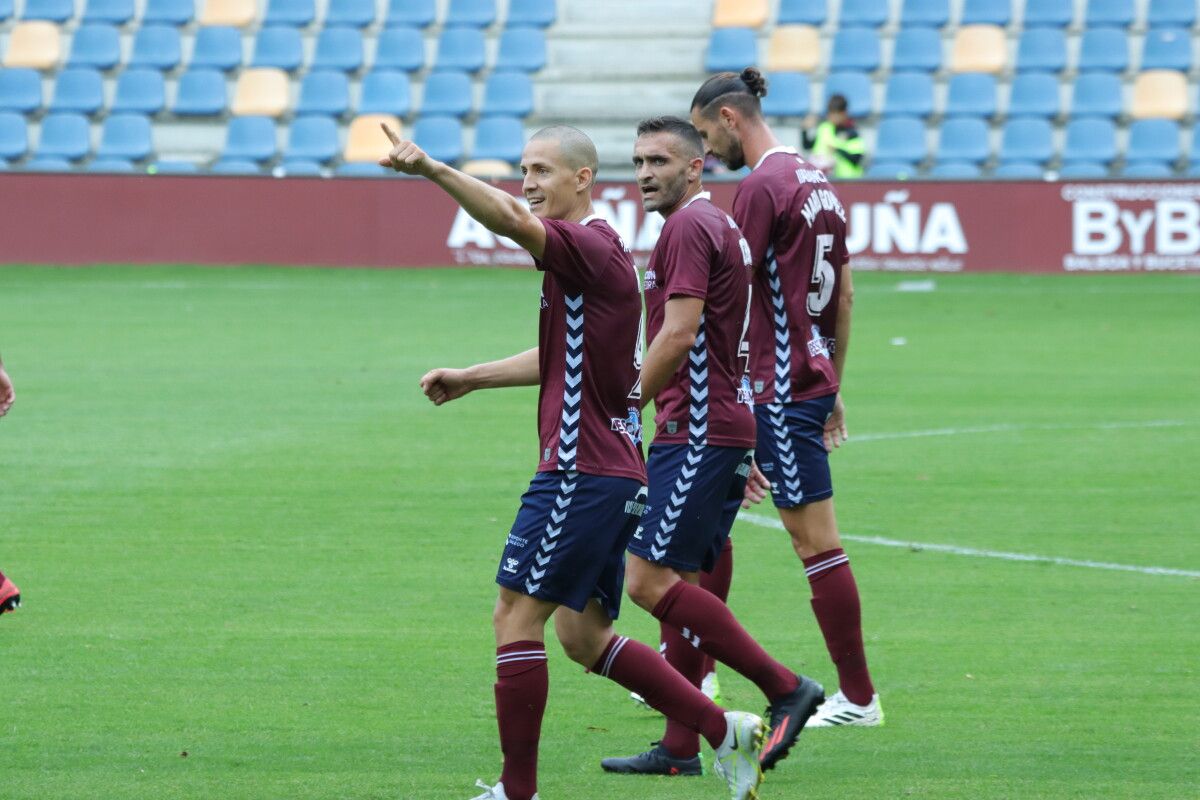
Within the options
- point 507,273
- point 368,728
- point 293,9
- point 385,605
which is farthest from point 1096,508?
point 293,9

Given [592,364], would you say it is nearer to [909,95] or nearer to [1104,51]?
[909,95]

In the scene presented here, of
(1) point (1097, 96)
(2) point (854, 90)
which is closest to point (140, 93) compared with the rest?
(2) point (854, 90)

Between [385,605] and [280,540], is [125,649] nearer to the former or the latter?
[385,605]

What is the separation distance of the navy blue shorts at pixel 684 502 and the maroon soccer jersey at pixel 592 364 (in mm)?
507

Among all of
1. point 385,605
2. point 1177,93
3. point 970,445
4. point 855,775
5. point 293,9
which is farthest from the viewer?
point 293,9

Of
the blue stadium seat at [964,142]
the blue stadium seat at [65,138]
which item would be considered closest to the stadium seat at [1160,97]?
the blue stadium seat at [964,142]

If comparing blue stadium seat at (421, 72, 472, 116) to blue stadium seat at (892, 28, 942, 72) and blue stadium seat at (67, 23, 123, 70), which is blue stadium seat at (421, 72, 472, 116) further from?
blue stadium seat at (892, 28, 942, 72)

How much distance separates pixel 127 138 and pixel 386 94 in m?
4.21

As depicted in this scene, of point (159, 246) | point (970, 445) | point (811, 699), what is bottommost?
point (159, 246)

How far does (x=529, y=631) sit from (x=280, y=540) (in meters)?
4.05

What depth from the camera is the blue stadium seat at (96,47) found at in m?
30.3

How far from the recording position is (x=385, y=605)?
764cm

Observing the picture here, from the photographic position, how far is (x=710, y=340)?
225 inches

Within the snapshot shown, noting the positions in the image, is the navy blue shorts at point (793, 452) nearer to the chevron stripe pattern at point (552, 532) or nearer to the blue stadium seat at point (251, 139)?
the chevron stripe pattern at point (552, 532)
